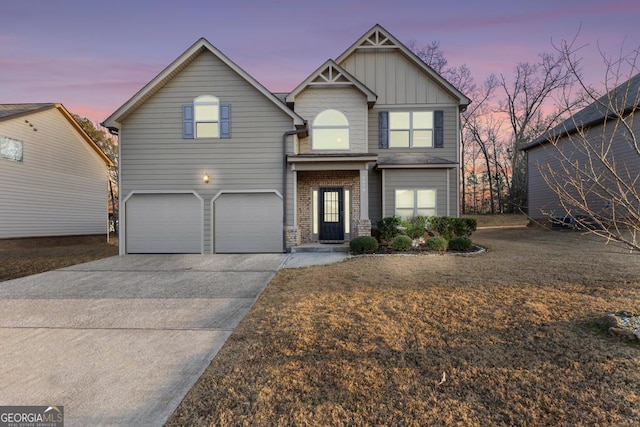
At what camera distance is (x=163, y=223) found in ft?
37.6

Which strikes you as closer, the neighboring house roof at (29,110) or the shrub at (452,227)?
the shrub at (452,227)

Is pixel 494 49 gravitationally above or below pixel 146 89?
above

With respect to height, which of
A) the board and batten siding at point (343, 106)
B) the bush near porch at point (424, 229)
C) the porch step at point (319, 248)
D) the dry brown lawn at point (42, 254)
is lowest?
the dry brown lawn at point (42, 254)

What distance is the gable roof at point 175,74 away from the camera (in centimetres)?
1090

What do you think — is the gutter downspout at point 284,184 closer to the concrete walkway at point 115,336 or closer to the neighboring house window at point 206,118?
the neighboring house window at point 206,118

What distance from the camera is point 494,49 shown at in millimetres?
11867

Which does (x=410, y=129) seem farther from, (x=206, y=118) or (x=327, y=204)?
(x=206, y=118)

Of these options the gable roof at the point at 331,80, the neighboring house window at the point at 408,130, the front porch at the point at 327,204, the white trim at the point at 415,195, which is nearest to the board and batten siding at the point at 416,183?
the white trim at the point at 415,195

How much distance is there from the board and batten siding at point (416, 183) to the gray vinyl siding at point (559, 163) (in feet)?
10.9

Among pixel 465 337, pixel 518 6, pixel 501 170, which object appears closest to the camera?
pixel 465 337

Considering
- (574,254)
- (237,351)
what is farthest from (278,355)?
(574,254)

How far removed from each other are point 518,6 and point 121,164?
532 inches

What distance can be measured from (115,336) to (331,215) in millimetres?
9279

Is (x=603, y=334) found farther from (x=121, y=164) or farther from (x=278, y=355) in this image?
(x=121, y=164)
